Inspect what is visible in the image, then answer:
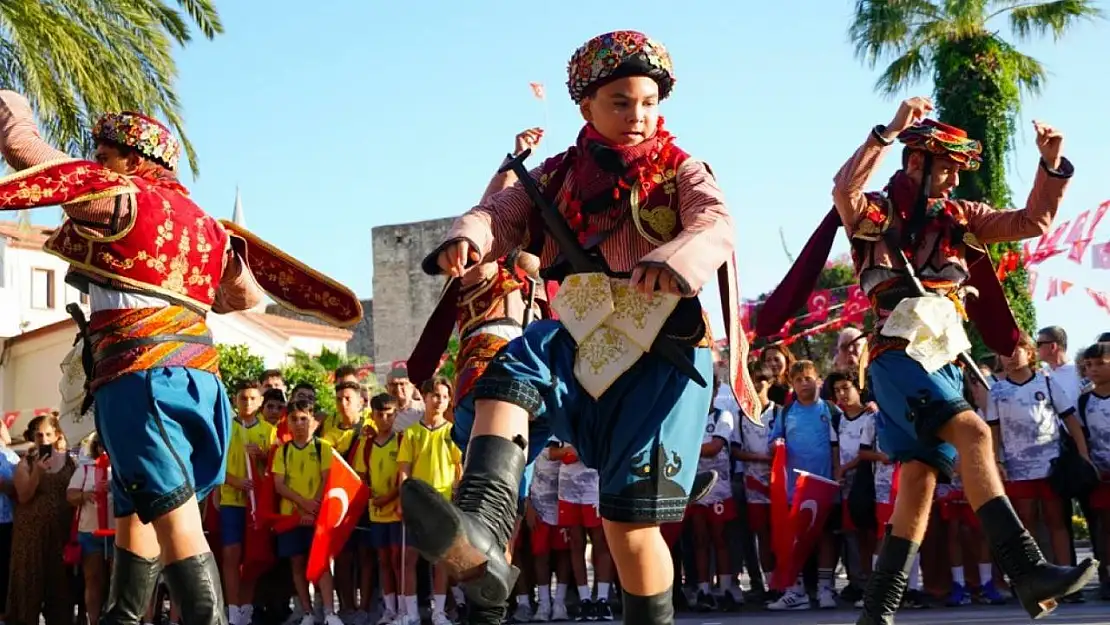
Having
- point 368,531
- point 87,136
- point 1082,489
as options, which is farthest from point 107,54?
point 1082,489

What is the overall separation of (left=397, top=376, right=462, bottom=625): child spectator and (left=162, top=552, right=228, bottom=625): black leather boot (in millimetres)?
5390

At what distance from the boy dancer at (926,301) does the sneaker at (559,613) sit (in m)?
5.22

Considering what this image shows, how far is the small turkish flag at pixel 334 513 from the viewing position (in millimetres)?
10961

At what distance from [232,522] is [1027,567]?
7498 millimetres

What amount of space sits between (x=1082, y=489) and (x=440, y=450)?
4652mm

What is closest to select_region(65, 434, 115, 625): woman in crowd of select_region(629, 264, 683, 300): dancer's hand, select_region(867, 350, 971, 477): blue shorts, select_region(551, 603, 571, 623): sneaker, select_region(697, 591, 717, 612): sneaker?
select_region(551, 603, 571, 623): sneaker

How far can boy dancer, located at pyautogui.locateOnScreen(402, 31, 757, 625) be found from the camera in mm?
4531

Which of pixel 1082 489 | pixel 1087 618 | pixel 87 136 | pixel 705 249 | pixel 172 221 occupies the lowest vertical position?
pixel 1087 618

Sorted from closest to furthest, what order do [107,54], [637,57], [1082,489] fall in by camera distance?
[637,57]
[1082,489]
[107,54]

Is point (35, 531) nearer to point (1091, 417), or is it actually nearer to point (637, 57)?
point (1091, 417)

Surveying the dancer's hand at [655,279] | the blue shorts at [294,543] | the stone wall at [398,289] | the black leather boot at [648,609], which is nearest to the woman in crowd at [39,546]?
the blue shorts at [294,543]

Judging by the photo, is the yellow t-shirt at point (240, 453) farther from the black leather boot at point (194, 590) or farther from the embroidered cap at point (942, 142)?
the embroidered cap at point (942, 142)

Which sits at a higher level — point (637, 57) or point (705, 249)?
point (637, 57)

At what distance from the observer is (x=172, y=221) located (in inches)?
229
